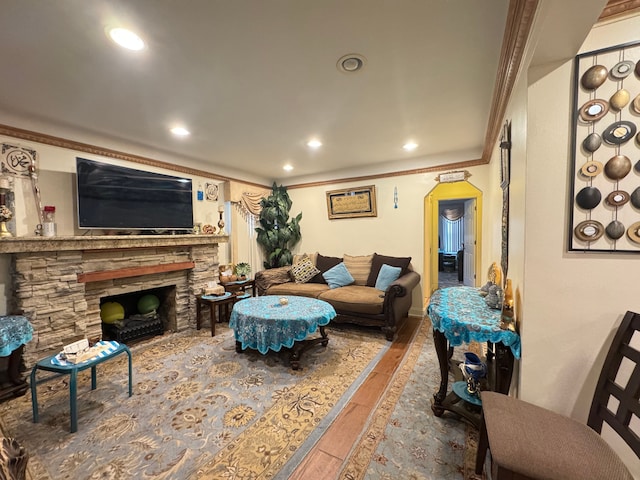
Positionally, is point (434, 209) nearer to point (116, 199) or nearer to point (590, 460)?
point (590, 460)

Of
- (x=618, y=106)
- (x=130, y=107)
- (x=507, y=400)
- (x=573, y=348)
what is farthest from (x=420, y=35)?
(x=130, y=107)

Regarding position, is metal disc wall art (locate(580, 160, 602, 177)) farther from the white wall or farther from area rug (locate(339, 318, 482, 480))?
area rug (locate(339, 318, 482, 480))

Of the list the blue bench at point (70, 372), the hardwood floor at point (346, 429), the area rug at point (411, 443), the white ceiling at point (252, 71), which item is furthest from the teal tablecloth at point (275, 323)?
the white ceiling at point (252, 71)

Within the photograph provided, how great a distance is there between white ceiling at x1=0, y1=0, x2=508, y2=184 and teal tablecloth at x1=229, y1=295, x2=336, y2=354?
1.88 metres

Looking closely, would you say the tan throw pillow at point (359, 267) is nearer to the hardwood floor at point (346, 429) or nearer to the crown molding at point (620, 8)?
the hardwood floor at point (346, 429)

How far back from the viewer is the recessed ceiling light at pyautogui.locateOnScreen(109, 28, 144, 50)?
1387 millimetres

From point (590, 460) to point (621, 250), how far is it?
90 centimetres

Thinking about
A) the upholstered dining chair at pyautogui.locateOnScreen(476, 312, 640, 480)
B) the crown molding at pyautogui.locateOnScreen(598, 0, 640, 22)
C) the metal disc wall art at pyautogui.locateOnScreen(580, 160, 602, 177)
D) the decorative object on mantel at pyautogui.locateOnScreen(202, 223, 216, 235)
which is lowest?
the upholstered dining chair at pyautogui.locateOnScreen(476, 312, 640, 480)

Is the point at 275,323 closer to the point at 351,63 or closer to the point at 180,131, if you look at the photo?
the point at 351,63

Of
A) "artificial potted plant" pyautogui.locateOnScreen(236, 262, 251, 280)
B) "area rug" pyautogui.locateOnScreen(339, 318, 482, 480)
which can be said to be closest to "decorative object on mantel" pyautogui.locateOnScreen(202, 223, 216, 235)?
"artificial potted plant" pyautogui.locateOnScreen(236, 262, 251, 280)

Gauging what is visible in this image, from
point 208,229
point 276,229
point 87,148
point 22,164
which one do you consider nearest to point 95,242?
point 22,164

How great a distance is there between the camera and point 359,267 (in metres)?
4.11

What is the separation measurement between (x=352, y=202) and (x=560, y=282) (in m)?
3.38

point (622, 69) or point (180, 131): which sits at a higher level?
point (180, 131)
